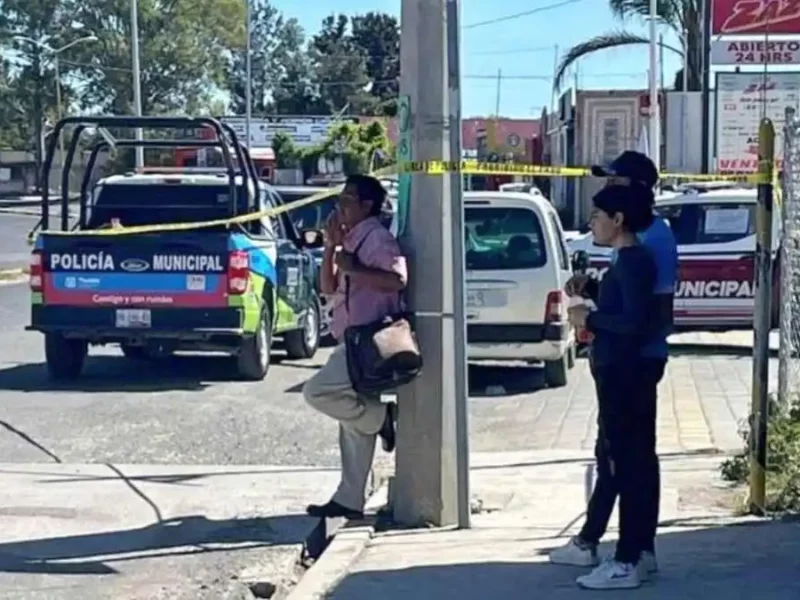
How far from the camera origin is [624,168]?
682 centimetres

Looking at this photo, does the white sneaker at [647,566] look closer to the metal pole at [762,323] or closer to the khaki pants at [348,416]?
the metal pole at [762,323]

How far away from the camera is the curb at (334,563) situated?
6929mm

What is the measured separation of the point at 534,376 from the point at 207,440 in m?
4.83

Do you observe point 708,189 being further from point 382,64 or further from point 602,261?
point 382,64

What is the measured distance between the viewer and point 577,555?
7.14 metres

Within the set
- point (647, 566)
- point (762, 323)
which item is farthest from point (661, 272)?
point (762, 323)

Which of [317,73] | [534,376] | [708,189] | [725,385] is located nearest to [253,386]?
[534,376]

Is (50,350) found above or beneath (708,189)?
beneath

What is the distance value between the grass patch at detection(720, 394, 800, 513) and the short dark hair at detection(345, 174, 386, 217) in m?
2.49

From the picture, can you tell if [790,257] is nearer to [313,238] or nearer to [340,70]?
[313,238]

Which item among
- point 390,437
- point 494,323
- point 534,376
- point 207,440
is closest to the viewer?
point 390,437

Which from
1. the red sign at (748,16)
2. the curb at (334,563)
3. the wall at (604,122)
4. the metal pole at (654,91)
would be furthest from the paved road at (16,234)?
the curb at (334,563)

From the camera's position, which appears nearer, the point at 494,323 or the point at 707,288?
the point at 494,323

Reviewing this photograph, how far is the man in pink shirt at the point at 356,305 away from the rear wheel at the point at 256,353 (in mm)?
6050
